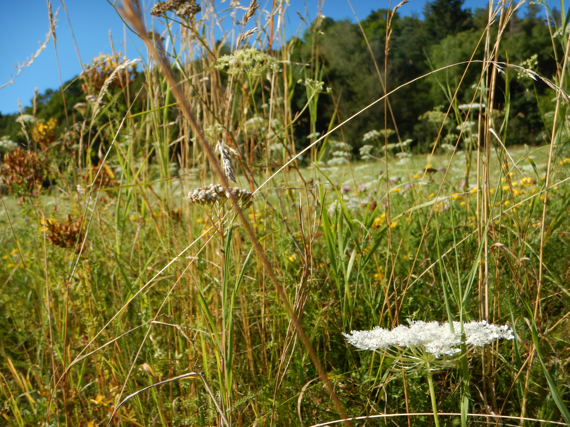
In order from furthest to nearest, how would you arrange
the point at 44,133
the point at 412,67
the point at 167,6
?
the point at 412,67
the point at 44,133
the point at 167,6

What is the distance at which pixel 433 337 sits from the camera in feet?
1.88

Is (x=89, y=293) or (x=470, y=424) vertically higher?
(x=89, y=293)

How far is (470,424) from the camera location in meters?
0.77

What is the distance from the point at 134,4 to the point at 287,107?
1.14 metres

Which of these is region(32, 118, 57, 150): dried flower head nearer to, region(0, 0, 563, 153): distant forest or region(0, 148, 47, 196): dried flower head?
region(0, 148, 47, 196): dried flower head

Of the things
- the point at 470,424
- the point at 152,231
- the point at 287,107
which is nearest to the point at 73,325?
the point at 152,231

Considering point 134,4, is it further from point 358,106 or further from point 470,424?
point 358,106

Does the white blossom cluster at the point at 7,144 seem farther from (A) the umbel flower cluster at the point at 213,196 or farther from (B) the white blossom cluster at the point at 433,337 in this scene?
(B) the white blossom cluster at the point at 433,337

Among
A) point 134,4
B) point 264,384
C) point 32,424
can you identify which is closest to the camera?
point 134,4

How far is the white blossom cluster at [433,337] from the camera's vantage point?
0.55 metres

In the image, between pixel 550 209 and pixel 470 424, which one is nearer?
pixel 470 424

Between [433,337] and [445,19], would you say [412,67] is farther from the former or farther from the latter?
[433,337]

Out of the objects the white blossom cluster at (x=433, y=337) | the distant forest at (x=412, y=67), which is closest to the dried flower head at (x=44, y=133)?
the white blossom cluster at (x=433, y=337)

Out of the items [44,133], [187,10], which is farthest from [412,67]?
[187,10]
